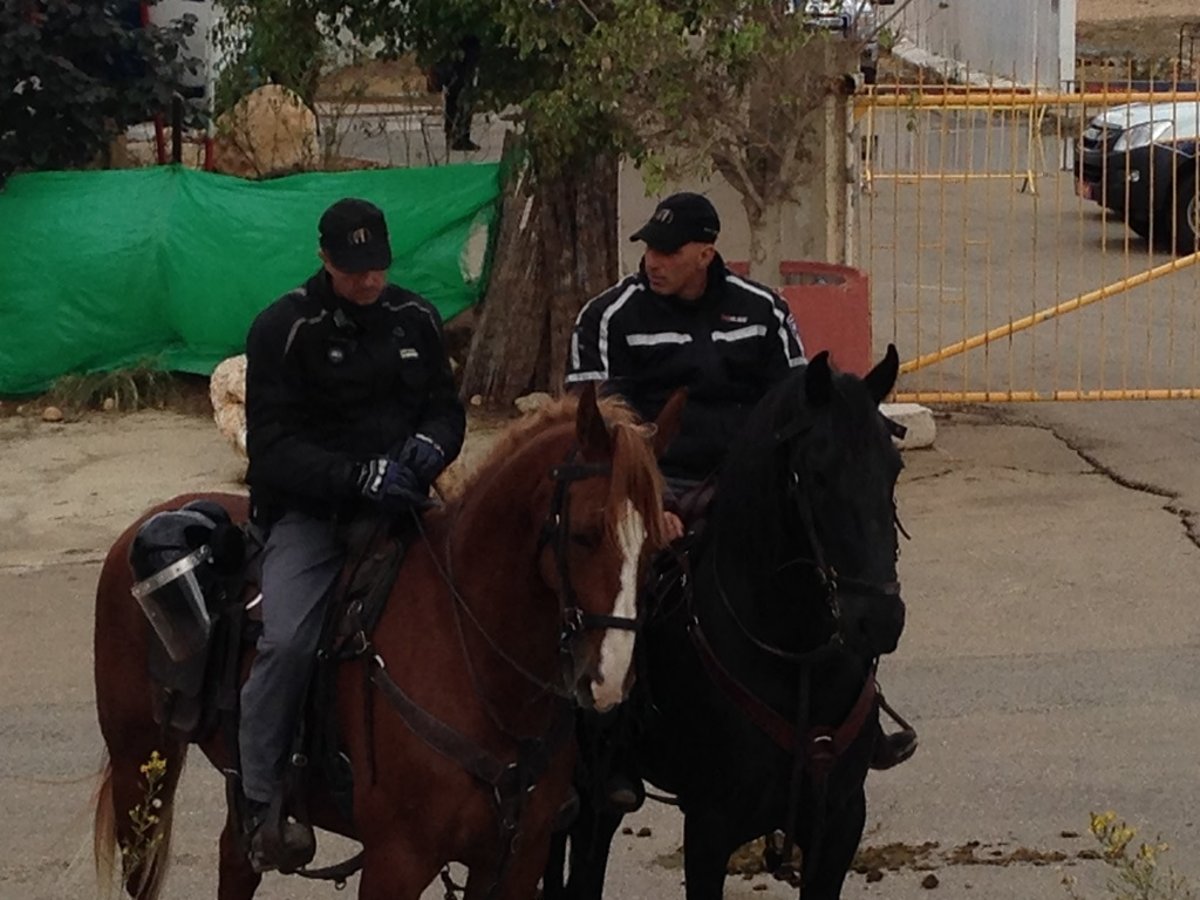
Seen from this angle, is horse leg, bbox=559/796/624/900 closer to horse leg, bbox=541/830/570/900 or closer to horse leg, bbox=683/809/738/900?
horse leg, bbox=541/830/570/900

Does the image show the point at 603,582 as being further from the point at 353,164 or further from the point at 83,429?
the point at 353,164

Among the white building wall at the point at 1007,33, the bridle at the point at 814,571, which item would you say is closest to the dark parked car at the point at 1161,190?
the white building wall at the point at 1007,33

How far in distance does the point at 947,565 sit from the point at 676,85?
10.3 ft

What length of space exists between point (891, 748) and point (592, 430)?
65.6 inches

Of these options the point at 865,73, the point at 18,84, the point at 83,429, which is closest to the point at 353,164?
the point at 18,84

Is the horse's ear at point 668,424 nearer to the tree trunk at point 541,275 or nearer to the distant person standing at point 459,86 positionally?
the tree trunk at point 541,275

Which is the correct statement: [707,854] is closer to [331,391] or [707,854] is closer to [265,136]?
[331,391]

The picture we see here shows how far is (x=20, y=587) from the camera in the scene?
1084 centimetres

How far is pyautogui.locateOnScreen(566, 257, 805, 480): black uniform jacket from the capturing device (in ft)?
19.1

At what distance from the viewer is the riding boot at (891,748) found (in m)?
5.62

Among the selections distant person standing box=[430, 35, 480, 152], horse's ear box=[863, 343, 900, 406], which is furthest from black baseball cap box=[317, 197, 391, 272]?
distant person standing box=[430, 35, 480, 152]

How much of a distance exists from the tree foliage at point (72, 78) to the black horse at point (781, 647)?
11057 millimetres

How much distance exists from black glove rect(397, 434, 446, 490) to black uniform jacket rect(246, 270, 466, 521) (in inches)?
2.2

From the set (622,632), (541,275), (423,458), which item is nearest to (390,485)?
(423,458)
